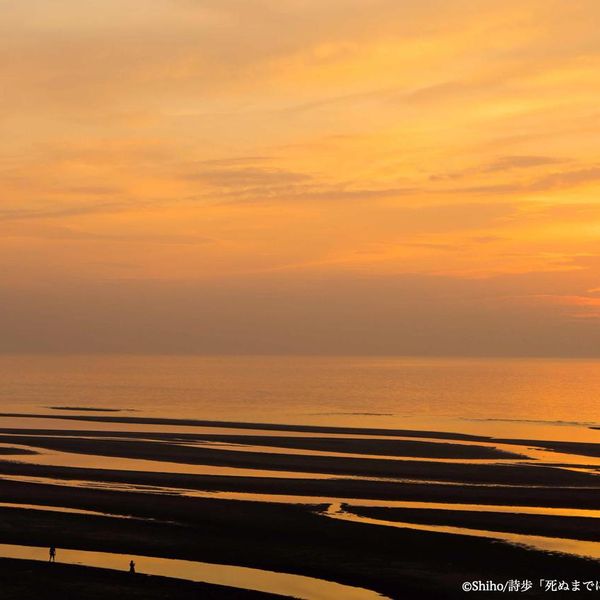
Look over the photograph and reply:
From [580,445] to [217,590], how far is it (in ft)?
176

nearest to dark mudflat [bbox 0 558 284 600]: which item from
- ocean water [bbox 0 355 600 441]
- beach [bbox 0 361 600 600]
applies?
beach [bbox 0 361 600 600]

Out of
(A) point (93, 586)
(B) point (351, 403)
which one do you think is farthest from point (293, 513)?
(B) point (351, 403)

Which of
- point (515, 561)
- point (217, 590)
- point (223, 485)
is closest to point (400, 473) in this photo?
point (223, 485)

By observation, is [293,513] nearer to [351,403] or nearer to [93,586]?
[93,586]

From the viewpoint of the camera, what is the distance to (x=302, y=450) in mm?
70250

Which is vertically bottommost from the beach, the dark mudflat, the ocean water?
the dark mudflat

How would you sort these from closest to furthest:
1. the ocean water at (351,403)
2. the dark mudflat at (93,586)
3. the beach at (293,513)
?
the dark mudflat at (93,586) → the beach at (293,513) → the ocean water at (351,403)

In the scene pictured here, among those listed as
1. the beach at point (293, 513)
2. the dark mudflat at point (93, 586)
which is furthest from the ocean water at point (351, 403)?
the dark mudflat at point (93, 586)

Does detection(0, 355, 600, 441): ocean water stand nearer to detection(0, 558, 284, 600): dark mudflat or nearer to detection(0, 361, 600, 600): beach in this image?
detection(0, 361, 600, 600): beach

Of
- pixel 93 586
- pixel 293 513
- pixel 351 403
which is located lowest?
pixel 93 586

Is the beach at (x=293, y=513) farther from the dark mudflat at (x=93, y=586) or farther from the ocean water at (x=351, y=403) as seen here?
the ocean water at (x=351, y=403)

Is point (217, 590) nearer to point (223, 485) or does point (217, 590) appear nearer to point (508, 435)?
point (223, 485)

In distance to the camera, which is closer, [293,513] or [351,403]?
[293,513]

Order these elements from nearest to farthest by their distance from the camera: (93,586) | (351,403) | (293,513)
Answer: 1. (93,586)
2. (293,513)
3. (351,403)
